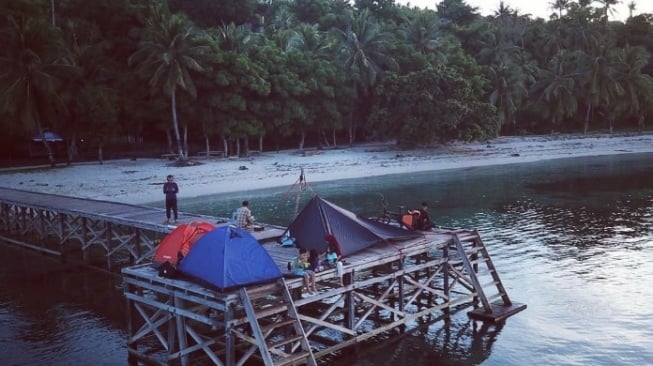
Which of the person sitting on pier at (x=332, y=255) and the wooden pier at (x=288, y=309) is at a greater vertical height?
the person sitting on pier at (x=332, y=255)

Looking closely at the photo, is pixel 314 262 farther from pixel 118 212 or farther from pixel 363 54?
pixel 363 54

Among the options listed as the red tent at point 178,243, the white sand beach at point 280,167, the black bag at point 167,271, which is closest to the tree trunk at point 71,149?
the white sand beach at point 280,167

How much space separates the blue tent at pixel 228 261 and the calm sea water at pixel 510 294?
3.72 metres

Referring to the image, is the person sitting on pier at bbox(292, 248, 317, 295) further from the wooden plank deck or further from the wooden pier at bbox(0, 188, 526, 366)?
the wooden plank deck

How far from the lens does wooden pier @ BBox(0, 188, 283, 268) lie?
23203mm

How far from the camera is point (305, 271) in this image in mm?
15195

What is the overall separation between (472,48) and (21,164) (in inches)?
2637

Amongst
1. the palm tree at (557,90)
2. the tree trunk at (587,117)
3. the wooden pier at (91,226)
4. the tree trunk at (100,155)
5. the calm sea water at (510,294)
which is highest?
the palm tree at (557,90)

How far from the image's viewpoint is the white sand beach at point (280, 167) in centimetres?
4457

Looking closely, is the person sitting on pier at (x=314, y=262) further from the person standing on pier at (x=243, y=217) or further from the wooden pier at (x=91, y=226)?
the person standing on pier at (x=243, y=217)

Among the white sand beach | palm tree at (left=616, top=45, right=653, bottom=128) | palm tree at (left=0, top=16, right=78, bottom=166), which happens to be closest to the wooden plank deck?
the white sand beach

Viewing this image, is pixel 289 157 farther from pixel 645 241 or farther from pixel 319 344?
pixel 319 344

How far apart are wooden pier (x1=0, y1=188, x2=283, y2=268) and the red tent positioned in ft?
10.8

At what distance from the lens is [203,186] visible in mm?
47031
